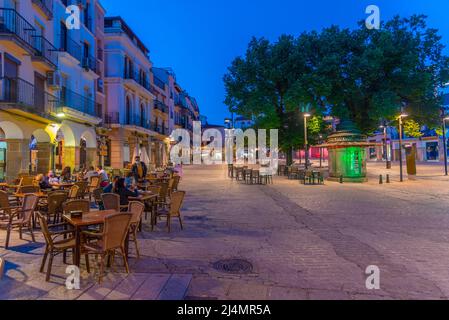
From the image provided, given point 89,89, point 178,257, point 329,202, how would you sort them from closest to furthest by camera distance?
point 178,257, point 329,202, point 89,89

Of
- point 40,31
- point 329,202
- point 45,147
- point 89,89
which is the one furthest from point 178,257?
point 89,89

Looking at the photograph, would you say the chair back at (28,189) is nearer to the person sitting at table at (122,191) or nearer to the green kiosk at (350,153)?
the person sitting at table at (122,191)

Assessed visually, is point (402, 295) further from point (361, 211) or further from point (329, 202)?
point (329, 202)

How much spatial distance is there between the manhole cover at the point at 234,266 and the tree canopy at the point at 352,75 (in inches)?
701

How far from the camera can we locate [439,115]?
2312 cm

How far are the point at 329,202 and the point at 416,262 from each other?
22.7ft

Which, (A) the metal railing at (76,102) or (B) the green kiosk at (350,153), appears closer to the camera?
(A) the metal railing at (76,102)

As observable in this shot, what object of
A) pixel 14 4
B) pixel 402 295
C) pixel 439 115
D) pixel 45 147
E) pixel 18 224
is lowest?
pixel 402 295

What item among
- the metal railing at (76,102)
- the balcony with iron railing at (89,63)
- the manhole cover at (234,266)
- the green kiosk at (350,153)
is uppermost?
the balcony with iron railing at (89,63)

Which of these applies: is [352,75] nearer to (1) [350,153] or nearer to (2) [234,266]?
(1) [350,153]

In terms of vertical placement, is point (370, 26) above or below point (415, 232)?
above

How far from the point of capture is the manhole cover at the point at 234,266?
485 cm

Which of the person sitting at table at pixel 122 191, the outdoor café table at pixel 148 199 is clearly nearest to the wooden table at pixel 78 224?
the person sitting at table at pixel 122 191

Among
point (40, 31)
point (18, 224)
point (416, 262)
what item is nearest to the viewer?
point (416, 262)
